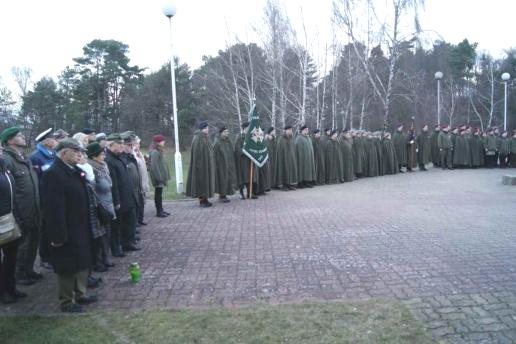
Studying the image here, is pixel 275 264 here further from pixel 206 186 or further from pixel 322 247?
pixel 206 186

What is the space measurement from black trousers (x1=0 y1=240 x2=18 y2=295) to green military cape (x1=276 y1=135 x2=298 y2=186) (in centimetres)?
1002

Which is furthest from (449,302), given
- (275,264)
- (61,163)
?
(61,163)

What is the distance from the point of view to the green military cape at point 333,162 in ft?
53.7

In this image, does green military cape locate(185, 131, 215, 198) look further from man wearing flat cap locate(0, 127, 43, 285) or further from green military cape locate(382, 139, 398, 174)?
green military cape locate(382, 139, 398, 174)

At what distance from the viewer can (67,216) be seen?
15.4 ft

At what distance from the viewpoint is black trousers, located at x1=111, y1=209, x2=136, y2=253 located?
23.0ft

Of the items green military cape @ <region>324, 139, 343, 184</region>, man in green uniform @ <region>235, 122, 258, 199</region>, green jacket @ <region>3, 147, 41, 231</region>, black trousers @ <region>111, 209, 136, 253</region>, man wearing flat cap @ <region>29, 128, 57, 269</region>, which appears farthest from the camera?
green military cape @ <region>324, 139, 343, 184</region>

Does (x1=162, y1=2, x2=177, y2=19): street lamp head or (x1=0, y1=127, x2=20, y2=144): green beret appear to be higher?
(x1=162, y1=2, x2=177, y2=19): street lamp head

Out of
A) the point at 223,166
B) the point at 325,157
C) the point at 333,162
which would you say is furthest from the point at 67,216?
the point at 333,162

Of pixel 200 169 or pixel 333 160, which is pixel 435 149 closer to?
pixel 333 160

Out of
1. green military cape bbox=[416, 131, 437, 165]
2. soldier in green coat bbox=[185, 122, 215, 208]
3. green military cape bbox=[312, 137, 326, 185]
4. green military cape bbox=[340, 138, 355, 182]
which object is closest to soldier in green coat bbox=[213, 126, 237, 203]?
soldier in green coat bbox=[185, 122, 215, 208]

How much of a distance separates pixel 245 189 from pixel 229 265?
8.28 m

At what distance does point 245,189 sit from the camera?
1450cm

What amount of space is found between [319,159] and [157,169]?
25.7 ft
